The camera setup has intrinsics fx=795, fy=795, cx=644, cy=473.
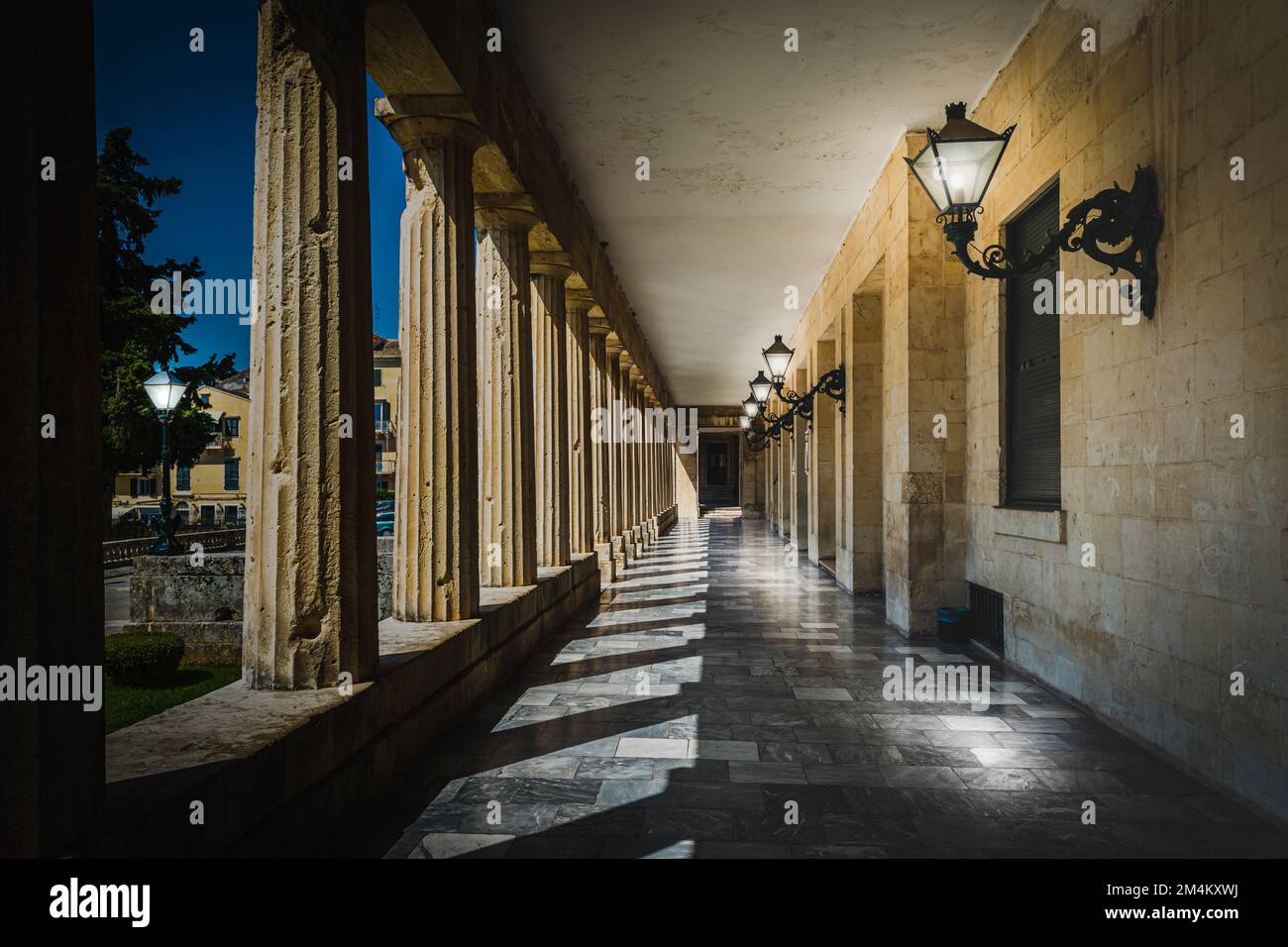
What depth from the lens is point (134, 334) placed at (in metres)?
24.0

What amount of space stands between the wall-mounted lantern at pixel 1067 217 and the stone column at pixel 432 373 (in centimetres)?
324

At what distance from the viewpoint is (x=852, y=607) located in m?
10.4

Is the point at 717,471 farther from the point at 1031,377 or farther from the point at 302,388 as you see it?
the point at 302,388

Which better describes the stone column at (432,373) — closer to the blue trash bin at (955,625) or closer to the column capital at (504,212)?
the column capital at (504,212)

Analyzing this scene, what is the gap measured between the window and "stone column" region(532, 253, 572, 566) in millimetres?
5139

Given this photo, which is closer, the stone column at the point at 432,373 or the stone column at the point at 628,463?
the stone column at the point at 432,373

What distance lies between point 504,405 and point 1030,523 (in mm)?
4786

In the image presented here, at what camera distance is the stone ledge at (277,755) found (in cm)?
244

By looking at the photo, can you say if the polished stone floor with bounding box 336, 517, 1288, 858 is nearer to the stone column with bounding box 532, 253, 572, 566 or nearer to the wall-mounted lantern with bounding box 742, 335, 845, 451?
the stone column with bounding box 532, 253, 572, 566

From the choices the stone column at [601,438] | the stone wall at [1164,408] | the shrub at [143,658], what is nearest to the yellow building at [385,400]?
the stone column at [601,438]

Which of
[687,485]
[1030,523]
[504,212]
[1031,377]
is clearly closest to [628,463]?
[504,212]

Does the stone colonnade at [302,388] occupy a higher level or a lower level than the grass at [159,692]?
higher

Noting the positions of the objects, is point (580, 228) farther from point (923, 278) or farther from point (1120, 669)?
point (1120, 669)
